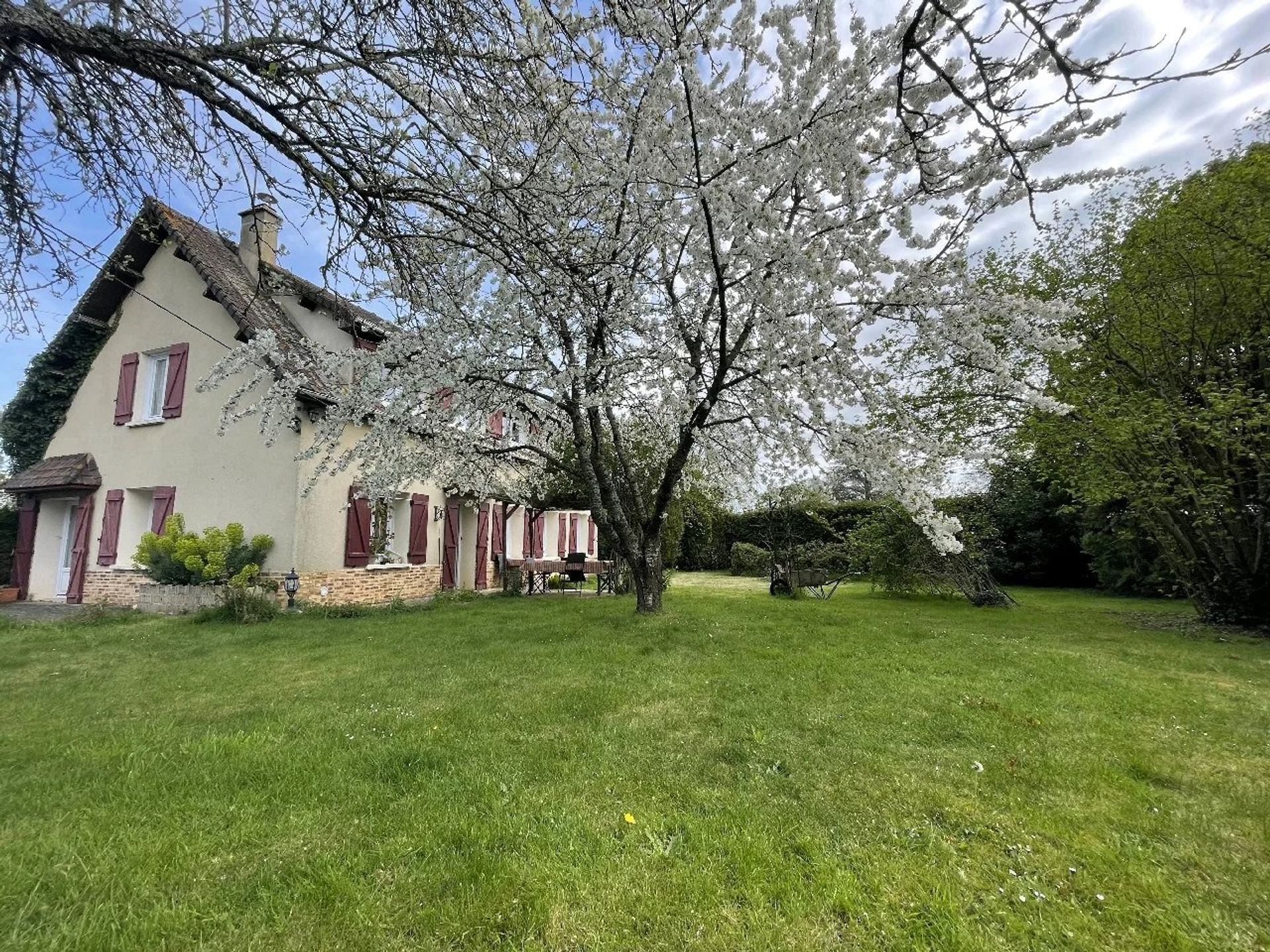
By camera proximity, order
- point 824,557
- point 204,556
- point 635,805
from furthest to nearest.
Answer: point 824,557
point 204,556
point 635,805

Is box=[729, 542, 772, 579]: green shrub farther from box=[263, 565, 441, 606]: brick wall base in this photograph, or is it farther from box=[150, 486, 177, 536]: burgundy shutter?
box=[150, 486, 177, 536]: burgundy shutter

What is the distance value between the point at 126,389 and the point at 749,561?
1745cm

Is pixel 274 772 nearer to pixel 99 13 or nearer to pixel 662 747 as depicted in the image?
pixel 662 747

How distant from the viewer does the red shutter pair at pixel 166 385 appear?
36.9 ft

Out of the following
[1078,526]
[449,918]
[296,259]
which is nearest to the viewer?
[449,918]

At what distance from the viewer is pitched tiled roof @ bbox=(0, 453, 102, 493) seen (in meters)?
11.8

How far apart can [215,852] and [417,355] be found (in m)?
6.07

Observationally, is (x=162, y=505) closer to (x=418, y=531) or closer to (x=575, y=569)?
(x=418, y=531)

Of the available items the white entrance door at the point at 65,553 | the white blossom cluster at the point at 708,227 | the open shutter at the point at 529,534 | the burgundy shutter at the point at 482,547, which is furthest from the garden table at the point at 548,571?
the white entrance door at the point at 65,553

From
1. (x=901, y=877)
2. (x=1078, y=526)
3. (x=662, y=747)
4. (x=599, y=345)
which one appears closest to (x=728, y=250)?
(x=599, y=345)

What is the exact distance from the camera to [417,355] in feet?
24.7

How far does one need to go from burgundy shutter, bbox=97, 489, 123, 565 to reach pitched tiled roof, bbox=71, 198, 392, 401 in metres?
3.47

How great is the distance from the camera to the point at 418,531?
12.7 m

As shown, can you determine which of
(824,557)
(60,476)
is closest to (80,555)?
(60,476)
